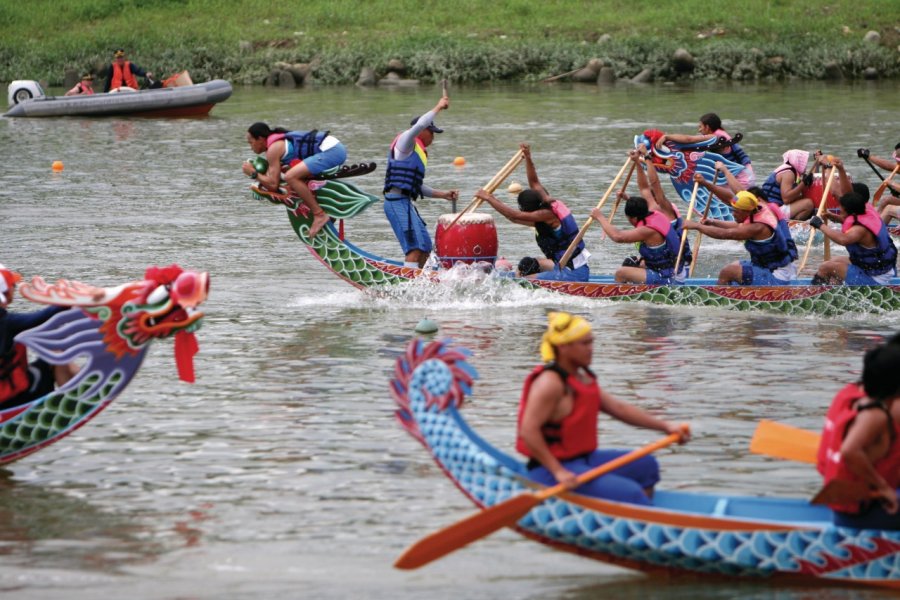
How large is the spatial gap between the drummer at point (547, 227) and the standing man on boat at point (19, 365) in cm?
561

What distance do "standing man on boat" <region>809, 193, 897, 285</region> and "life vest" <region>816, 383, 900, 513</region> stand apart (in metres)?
6.42

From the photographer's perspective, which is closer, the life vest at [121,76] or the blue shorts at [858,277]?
the blue shorts at [858,277]

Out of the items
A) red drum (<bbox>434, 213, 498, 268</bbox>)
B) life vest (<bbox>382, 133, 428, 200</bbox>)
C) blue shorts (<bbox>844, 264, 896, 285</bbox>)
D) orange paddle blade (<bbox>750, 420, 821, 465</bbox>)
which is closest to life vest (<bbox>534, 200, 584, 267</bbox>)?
red drum (<bbox>434, 213, 498, 268</bbox>)

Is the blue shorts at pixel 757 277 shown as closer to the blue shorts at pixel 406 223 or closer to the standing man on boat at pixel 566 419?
the blue shorts at pixel 406 223

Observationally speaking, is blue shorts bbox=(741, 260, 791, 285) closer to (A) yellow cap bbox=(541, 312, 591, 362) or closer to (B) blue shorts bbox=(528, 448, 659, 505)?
(B) blue shorts bbox=(528, 448, 659, 505)

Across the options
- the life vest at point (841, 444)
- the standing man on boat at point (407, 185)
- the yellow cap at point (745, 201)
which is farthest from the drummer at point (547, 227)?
the life vest at point (841, 444)

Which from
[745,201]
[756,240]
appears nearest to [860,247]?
[756,240]

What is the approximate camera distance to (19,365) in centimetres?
910

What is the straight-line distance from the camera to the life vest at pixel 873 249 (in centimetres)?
1320

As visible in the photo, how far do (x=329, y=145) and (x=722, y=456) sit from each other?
19.5 ft

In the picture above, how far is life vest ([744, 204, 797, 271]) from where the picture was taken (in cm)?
1367

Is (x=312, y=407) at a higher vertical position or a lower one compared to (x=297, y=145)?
lower

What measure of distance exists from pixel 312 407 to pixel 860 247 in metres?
5.30

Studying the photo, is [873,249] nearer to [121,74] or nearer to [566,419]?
[566,419]
